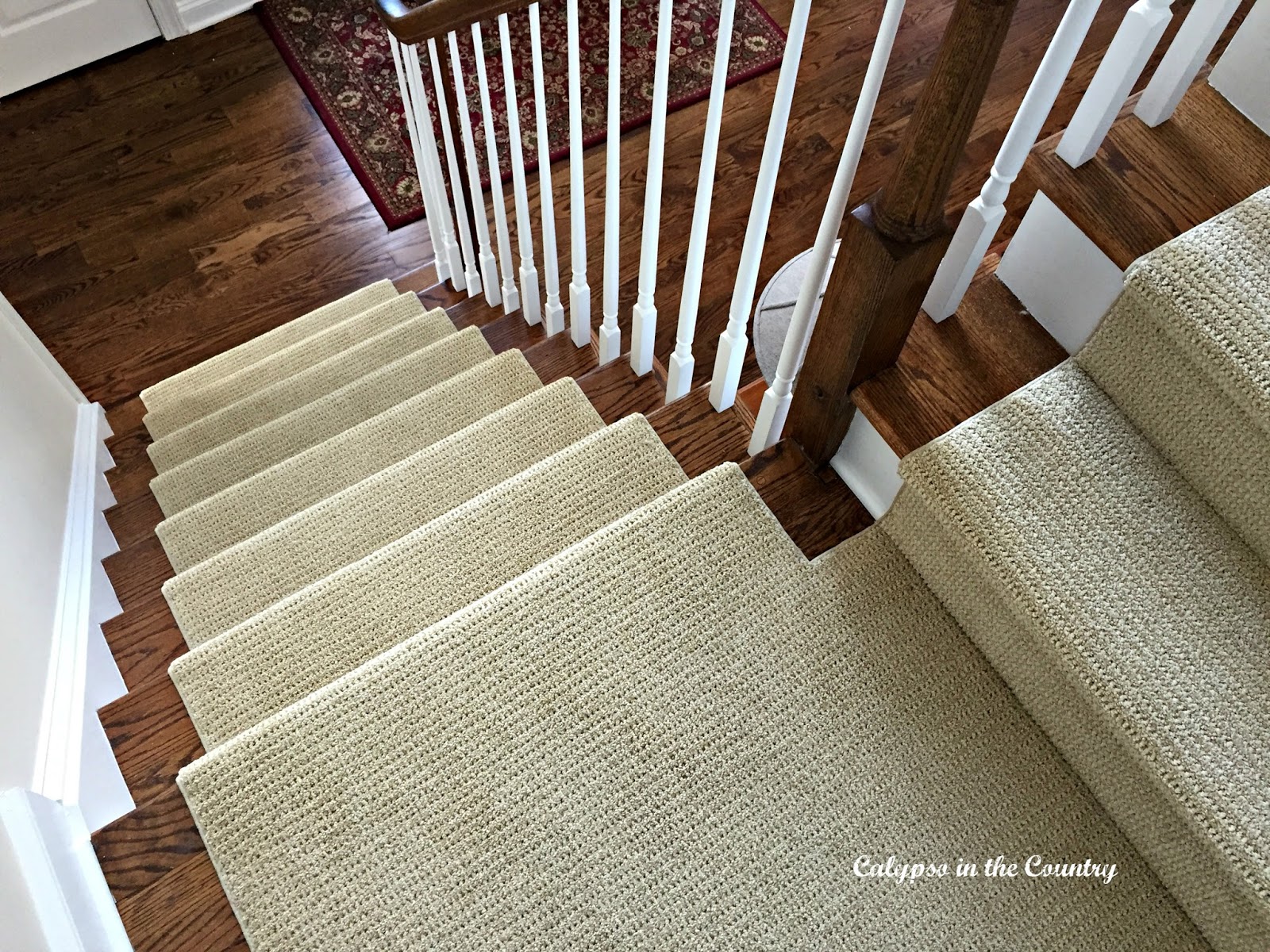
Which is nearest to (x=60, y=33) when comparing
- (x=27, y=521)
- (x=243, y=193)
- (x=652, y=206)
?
(x=243, y=193)

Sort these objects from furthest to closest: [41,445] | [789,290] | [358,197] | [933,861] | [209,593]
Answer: [358,197] < [789,290] < [41,445] < [209,593] < [933,861]

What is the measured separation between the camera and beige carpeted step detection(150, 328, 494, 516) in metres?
1.88

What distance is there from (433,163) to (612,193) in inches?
21.4

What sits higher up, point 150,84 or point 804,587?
point 804,587

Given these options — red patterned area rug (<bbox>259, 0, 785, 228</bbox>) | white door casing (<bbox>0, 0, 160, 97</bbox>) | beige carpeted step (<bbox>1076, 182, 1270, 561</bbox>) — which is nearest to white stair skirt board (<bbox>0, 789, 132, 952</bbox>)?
beige carpeted step (<bbox>1076, 182, 1270, 561</bbox>)

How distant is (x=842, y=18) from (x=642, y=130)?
766mm

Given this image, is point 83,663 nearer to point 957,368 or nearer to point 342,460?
point 342,460

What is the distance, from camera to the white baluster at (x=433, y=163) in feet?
5.11

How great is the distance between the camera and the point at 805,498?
4.37 ft

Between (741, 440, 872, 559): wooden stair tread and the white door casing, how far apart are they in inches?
106

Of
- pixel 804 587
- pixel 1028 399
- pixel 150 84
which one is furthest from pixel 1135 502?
pixel 150 84

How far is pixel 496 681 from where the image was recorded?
3.81ft

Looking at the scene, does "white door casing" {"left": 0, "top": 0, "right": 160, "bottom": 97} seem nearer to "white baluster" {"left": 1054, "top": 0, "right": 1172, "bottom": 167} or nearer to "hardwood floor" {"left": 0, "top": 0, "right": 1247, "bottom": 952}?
"hardwood floor" {"left": 0, "top": 0, "right": 1247, "bottom": 952}

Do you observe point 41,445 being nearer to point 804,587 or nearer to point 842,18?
point 804,587
